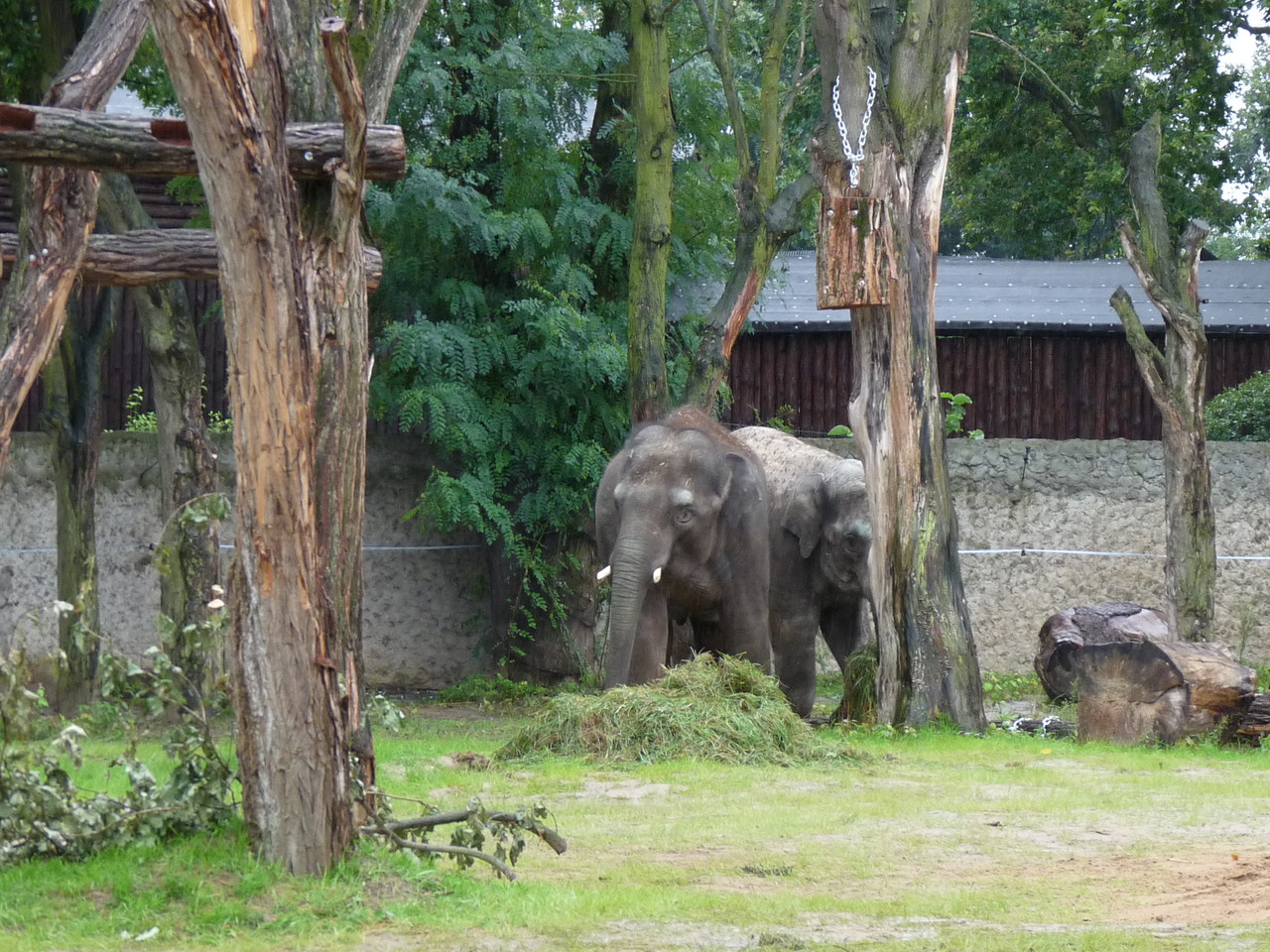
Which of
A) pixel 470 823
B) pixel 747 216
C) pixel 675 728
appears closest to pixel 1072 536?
pixel 747 216

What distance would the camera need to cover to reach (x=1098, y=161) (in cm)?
2136

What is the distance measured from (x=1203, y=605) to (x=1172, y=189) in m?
9.91

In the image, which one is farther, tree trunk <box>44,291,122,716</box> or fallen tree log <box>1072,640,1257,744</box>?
tree trunk <box>44,291,122,716</box>

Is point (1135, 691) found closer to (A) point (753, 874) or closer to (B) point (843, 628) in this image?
(B) point (843, 628)

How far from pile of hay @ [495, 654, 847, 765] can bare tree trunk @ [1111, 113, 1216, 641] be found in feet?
11.7

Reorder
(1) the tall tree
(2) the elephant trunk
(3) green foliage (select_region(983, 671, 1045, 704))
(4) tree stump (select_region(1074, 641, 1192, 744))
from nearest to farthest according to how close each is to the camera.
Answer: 1. (1) the tall tree
2. (4) tree stump (select_region(1074, 641, 1192, 744))
3. (2) the elephant trunk
4. (3) green foliage (select_region(983, 671, 1045, 704))

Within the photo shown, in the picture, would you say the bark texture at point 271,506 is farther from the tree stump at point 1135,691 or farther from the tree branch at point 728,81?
the tree branch at point 728,81

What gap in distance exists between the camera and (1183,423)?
39.6 ft

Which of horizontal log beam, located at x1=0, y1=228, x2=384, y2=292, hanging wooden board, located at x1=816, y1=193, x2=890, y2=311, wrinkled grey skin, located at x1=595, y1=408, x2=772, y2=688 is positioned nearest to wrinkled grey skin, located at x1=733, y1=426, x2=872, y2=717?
wrinkled grey skin, located at x1=595, y1=408, x2=772, y2=688

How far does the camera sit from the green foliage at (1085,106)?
60.3 feet

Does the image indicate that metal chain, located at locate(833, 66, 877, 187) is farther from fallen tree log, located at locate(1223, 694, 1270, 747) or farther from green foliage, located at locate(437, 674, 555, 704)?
green foliage, located at locate(437, 674, 555, 704)

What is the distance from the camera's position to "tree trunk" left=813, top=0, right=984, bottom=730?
433 inches

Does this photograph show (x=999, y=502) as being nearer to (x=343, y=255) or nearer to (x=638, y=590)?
(x=638, y=590)

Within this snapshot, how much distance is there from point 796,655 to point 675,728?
3.18 m
